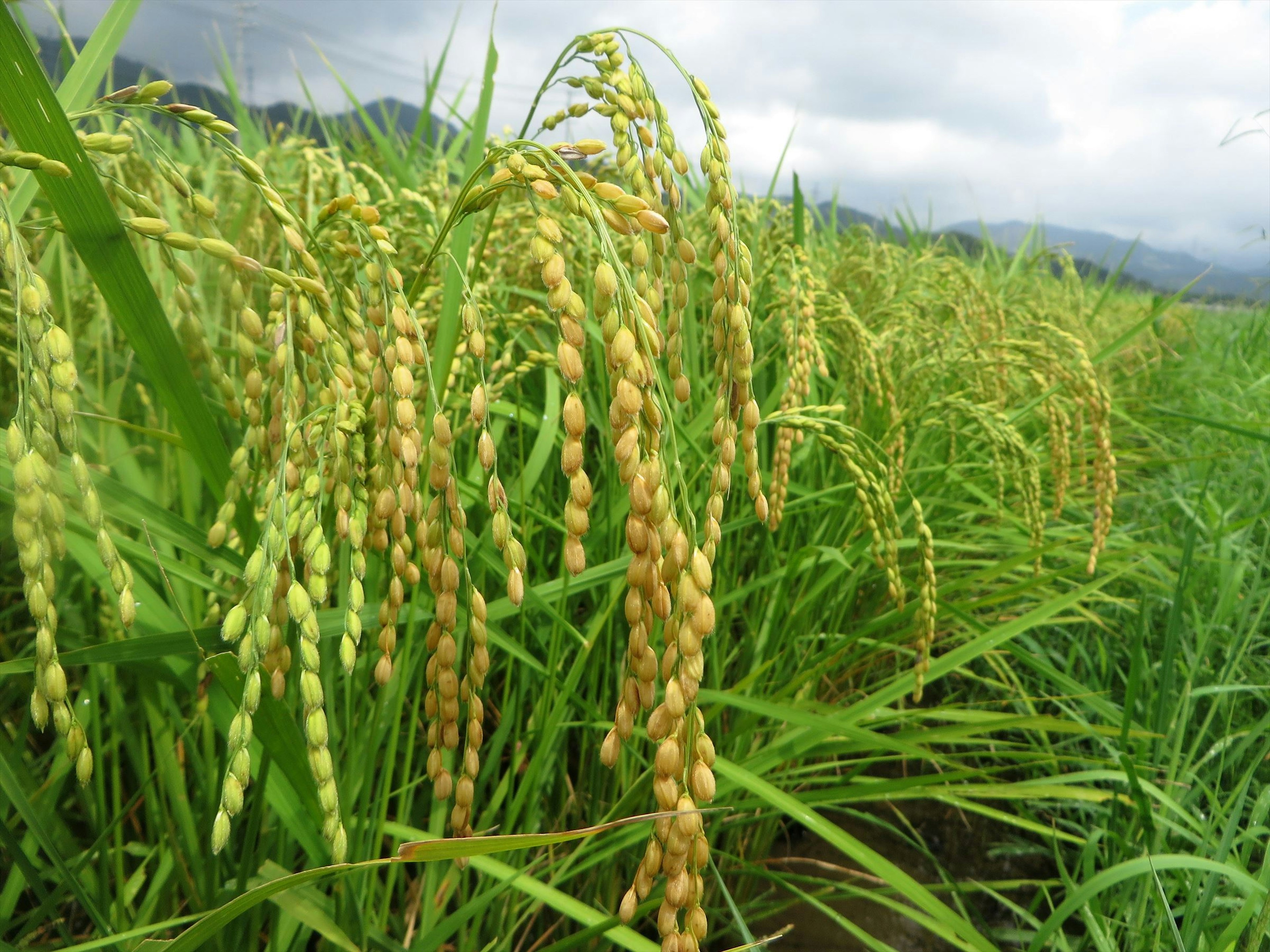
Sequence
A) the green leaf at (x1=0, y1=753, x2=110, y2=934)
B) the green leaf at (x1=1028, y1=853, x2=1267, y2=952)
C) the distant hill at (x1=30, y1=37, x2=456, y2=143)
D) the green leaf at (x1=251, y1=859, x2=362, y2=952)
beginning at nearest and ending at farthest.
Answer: the green leaf at (x1=0, y1=753, x2=110, y2=934)
the green leaf at (x1=251, y1=859, x2=362, y2=952)
the green leaf at (x1=1028, y1=853, x2=1267, y2=952)
the distant hill at (x1=30, y1=37, x2=456, y2=143)

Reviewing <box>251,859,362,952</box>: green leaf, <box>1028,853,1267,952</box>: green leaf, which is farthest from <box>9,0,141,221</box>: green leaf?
<box>1028,853,1267,952</box>: green leaf

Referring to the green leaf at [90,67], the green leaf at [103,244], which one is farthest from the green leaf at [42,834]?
the green leaf at [90,67]

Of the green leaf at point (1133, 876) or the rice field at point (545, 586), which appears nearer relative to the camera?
the rice field at point (545, 586)

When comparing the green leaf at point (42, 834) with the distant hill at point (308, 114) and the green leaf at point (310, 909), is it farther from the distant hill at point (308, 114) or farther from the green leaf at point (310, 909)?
the distant hill at point (308, 114)

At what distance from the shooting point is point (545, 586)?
1567 millimetres

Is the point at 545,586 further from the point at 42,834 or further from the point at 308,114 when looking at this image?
the point at 308,114

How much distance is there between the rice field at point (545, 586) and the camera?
2.36 feet

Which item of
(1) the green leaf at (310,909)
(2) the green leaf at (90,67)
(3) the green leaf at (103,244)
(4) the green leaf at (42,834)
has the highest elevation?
(2) the green leaf at (90,67)

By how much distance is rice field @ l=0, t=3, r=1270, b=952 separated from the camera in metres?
0.72

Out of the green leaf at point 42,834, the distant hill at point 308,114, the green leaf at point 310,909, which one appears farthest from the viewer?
the distant hill at point 308,114

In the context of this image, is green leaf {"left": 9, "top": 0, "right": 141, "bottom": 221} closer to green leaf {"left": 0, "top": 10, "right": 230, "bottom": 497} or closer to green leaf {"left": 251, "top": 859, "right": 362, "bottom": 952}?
green leaf {"left": 0, "top": 10, "right": 230, "bottom": 497}

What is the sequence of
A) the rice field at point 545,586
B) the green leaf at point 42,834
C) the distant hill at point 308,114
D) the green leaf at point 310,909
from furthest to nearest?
the distant hill at point 308,114 → the green leaf at point 310,909 → the green leaf at point 42,834 → the rice field at point 545,586

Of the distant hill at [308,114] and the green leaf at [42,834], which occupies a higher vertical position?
the distant hill at [308,114]

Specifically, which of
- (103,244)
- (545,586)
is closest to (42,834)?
(103,244)
